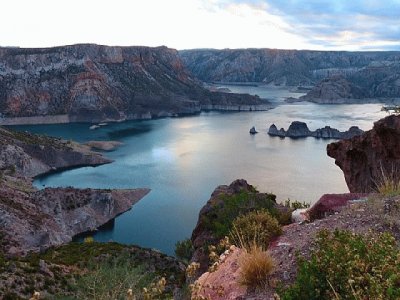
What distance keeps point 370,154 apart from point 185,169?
71.9 m

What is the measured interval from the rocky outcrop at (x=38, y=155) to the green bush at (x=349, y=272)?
89310mm

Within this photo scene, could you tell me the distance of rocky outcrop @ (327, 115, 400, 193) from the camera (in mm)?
27734

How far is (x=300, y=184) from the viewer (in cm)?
8419

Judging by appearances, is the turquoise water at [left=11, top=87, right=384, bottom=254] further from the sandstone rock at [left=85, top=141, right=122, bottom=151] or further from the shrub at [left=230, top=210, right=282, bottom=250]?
the shrub at [left=230, top=210, right=282, bottom=250]

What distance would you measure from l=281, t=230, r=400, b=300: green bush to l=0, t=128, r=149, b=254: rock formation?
36.9 meters

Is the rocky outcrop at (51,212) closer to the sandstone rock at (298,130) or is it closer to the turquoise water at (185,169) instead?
the turquoise water at (185,169)

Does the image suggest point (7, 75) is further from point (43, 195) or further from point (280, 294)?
point (280, 294)

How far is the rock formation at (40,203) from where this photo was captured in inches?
1917

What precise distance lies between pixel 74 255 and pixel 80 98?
168 meters

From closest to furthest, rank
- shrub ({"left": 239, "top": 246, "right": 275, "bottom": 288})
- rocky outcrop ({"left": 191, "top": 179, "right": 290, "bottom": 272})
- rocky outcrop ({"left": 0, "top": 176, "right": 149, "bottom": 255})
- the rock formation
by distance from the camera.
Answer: shrub ({"left": 239, "top": 246, "right": 275, "bottom": 288}) < rocky outcrop ({"left": 191, "top": 179, "right": 290, "bottom": 272}) < rocky outcrop ({"left": 0, "top": 176, "right": 149, "bottom": 255}) < the rock formation

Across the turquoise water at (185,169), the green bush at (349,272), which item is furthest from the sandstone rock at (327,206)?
the turquoise water at (185,169)

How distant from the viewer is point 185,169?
100m

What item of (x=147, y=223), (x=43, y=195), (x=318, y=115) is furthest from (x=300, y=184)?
(x=318, y=115)

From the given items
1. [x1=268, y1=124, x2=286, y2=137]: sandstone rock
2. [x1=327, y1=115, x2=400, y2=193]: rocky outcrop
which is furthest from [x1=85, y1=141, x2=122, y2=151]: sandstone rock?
[x1=327, y1=115, x2=400, y2=193]: rocky outcrop
